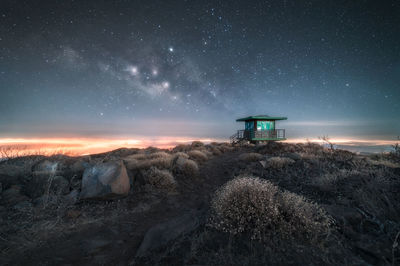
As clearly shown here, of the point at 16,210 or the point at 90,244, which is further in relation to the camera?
the point at 16,210

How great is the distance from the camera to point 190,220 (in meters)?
3.89

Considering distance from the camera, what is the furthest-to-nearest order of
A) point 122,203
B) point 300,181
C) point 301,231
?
point 300,181 < point 122,203 < point 301,231

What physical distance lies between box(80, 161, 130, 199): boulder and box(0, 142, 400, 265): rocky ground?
3 cm

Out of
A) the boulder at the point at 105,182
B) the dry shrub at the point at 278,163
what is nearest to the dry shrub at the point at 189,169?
the boulder at the point at 105,182

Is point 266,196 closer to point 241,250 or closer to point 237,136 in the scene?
point 241,250

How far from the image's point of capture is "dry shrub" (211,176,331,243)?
9.21 ft

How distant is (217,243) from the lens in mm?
2898

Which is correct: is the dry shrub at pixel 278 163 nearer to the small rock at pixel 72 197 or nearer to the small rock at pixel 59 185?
the small rock at pixel 72 197

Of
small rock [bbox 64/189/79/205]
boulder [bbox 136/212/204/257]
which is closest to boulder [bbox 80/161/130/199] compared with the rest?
small rock [bbox 64/189/79/205]

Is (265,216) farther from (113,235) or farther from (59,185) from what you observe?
(59,185)

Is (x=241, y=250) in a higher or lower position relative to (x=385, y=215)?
lower

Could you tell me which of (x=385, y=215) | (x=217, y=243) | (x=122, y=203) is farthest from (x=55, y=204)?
(x=385, y=215)

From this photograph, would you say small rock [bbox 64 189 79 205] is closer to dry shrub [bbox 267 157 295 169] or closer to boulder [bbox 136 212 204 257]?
boulder [bbox 136 212 204 257]

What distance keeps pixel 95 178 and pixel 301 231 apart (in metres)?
6.48
